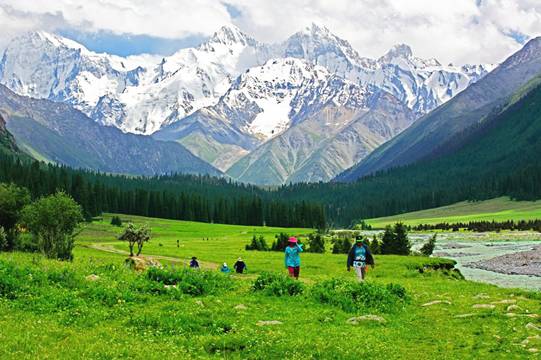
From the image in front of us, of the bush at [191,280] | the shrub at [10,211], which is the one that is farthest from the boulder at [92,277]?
the shrub at [10,211]

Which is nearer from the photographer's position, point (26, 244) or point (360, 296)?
point (360, 296)

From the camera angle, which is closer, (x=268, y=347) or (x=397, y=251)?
(x=268, y=347)

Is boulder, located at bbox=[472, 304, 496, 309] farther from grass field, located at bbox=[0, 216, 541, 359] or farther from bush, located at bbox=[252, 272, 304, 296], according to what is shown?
bush, located at bbox=[252, 272, 304, 296]

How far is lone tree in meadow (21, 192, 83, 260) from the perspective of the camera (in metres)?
53.6

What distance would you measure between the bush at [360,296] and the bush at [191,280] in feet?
16.7

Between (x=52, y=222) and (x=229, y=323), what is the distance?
121ft

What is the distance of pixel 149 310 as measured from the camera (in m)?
24.5

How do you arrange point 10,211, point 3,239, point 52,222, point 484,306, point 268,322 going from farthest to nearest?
1. point 10,211
2. point 3,239
3. point 52,222
4. point 484,306
5. point 268,322

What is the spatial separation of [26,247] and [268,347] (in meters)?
49.0

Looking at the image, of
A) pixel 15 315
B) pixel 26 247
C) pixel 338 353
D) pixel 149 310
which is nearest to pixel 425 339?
pixel 338 353

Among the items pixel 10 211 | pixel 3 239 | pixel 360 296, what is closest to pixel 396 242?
pixel 10 211

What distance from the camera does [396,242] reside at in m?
90.1

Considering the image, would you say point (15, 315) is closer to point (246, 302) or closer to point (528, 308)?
point (246, 302)

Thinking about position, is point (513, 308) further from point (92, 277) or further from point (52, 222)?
point (52, 222)
